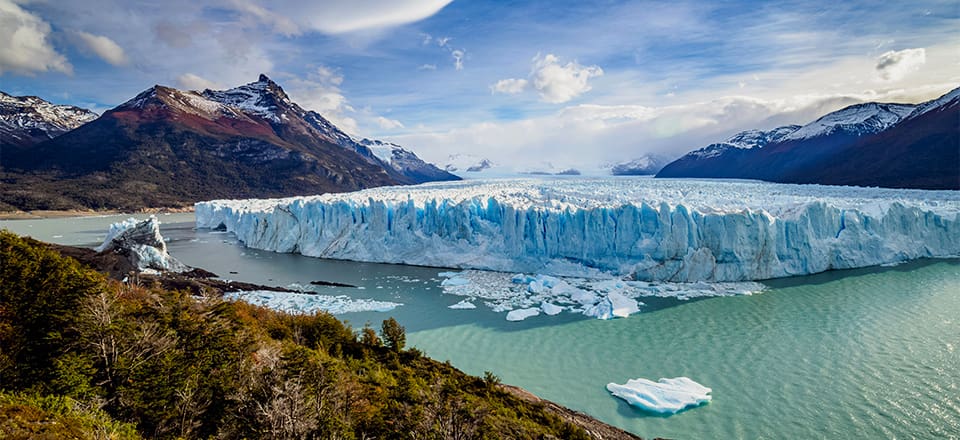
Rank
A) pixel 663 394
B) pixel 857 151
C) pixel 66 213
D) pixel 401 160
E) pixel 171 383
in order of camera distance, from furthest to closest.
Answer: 1. pixel 401 160
2. pixel 857 151
3. pixel 66 213
4. pixel 663 394
5. pixel 171 383

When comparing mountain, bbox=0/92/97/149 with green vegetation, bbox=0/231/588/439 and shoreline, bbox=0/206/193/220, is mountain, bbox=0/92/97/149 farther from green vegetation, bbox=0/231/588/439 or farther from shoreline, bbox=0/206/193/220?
green vegetation, bbox=0/231/588/439

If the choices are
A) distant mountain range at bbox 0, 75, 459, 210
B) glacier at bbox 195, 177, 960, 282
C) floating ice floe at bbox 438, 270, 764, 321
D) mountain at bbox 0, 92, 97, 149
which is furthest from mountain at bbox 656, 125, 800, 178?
mountain at bbox 0, 92, 97, 149

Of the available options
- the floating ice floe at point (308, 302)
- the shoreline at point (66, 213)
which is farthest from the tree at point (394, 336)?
the shoreline at point (66, 213)

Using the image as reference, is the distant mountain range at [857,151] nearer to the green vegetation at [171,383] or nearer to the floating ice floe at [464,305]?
the floating ice floe at [464,305]

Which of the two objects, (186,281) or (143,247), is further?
(143,247)

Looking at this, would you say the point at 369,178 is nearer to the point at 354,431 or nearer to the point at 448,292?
the point at 448,292

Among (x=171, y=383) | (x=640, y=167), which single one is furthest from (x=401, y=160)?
(x=171, y=383)

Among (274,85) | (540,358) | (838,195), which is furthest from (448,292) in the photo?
(274,85)

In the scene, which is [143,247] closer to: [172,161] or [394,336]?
[394,336]
